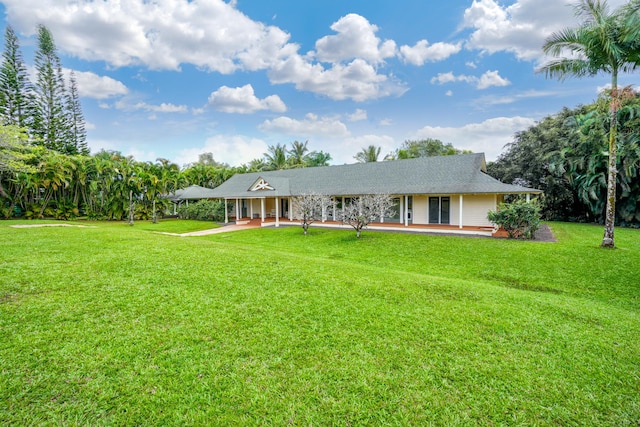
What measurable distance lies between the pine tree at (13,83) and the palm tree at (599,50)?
41.0m

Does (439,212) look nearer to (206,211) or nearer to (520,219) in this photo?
(520,219)

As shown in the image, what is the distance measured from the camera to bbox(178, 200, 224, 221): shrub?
25422 mm

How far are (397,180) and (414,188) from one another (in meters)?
1.94

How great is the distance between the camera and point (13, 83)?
27469 mm

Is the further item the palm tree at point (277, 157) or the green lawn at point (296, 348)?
the palm tree at point (277, 157)

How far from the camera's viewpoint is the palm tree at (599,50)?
392 inches

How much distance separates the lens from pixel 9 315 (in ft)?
13.8

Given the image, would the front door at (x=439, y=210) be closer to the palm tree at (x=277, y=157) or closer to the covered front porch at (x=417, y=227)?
the covered front porch at (x=417, y=227)

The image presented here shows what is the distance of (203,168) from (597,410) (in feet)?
114

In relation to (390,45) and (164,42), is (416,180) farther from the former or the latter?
(164,42)

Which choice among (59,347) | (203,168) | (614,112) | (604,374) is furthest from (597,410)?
(203,168)

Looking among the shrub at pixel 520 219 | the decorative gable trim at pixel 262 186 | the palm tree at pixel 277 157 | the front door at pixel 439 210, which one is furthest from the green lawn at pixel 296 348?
the palm tree at pixel 277 157

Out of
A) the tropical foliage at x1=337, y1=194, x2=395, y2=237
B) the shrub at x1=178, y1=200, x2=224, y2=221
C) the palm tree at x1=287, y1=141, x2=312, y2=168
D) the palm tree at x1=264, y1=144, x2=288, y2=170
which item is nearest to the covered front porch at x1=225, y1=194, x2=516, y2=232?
the tropical foliage at x1=337, y1=194, x2=395, y2=237

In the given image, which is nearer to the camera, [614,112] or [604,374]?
[604,374]
